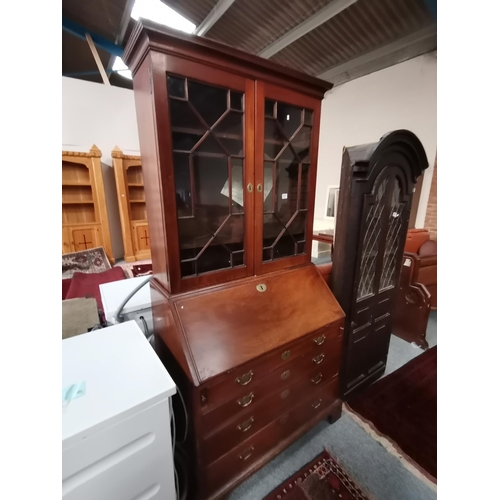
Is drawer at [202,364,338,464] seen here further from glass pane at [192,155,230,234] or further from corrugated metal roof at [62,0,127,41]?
corrugated metal roof at [62,0,127,41]

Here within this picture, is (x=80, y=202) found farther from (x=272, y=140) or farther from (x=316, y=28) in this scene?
(x=316, y=28)

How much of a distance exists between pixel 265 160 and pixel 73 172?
11.8 feet

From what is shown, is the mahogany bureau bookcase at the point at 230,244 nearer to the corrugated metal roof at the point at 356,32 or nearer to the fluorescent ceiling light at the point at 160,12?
the corrugated metal roof at the point at 356,32

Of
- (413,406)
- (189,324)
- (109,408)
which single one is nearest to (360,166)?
(189,324)

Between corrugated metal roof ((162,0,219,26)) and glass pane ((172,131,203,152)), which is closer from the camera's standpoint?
glass pane ((172,131,203,152))

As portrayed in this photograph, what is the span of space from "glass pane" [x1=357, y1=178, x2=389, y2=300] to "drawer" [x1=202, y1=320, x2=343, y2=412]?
38cm

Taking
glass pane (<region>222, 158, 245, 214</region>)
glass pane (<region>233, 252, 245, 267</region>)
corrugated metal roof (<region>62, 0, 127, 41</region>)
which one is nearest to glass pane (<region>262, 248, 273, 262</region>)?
glass pane (<region>233, 252, 245, 267</region>)

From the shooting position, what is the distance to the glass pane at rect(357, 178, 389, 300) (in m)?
1.37

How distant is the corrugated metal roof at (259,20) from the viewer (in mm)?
2436

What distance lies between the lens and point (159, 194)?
903 millimetres

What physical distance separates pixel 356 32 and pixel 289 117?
2.71 m

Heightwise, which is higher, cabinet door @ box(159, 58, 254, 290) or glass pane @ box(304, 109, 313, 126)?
glass pane @ box(304, 109, 313, 126)

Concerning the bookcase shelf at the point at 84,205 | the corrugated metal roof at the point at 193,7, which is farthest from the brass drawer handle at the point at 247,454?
the corrugated metal roof at the point at 193,7
